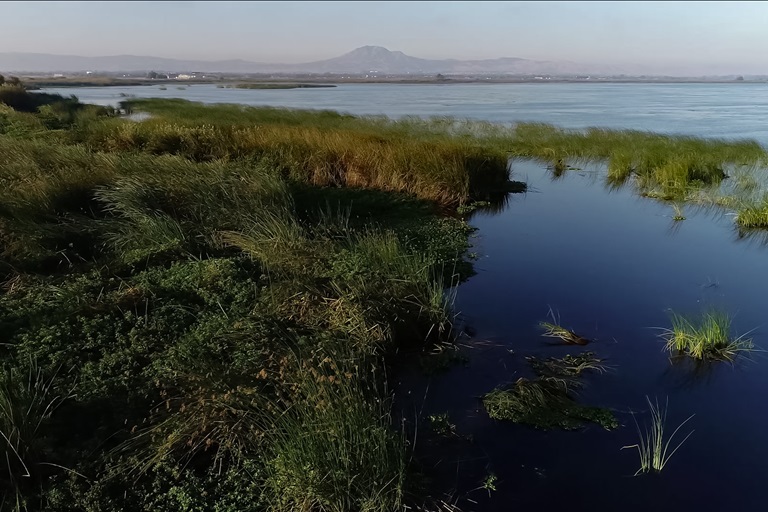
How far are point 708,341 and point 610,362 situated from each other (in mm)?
1132

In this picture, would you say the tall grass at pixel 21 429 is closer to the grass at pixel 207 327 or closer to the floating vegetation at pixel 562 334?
the grass at pixel 207 327

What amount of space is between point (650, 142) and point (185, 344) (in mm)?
17859

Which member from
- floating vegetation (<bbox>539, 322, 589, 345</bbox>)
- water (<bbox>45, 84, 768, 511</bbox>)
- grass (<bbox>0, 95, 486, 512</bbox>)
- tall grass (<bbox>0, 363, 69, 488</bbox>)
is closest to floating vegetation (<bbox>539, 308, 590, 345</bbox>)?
floating vegetation (<bbox>539, 322, 589, 345</bbox>)

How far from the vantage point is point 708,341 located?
6227 millimetres

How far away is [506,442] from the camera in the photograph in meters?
4.79

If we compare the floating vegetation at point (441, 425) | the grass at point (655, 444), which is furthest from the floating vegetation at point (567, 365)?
the floating vegetation at point (441, 425)

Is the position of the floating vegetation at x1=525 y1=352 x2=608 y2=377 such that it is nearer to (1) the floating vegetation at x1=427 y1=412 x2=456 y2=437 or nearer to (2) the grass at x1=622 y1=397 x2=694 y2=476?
(2) the grass at x1=622 y1=397 x2=694 y2=476

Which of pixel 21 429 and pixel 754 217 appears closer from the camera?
pixel 21 429

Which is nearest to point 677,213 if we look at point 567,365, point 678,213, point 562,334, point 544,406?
point 678,213

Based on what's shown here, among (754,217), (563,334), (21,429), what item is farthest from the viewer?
(754,217)

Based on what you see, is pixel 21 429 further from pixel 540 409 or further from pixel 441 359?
pixel 540 409

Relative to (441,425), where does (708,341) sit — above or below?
above

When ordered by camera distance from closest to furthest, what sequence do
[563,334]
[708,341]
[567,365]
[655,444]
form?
[655,444] → [567,365] → [708,341] → [563,334]

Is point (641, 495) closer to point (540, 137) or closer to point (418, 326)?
point (418, 326)
